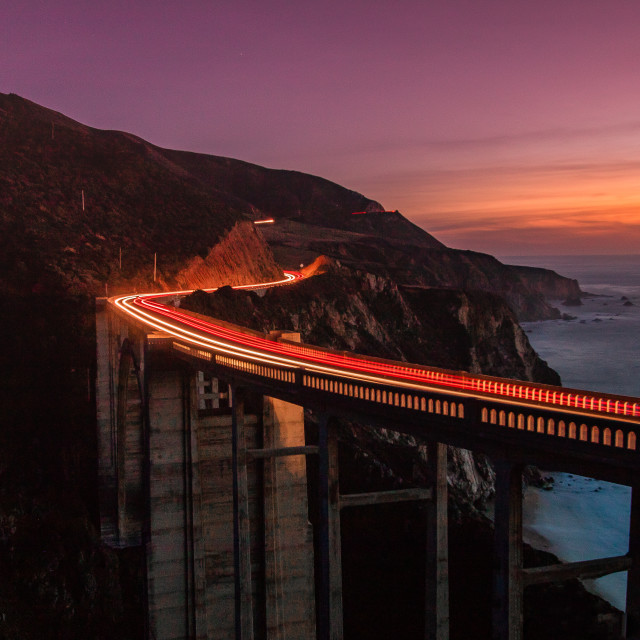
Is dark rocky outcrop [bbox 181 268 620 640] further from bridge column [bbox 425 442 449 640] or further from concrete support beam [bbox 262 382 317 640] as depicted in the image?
concrete support beam [bbox 262 382 317 640]

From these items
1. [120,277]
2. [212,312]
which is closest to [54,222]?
[120,277]

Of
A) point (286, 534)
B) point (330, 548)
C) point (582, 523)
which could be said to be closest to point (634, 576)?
point (330, 548)

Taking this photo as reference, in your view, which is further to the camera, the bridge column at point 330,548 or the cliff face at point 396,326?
the cliff face at point 396,326

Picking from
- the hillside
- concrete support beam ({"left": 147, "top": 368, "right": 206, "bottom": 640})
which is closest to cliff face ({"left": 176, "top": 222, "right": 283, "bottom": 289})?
the hillside

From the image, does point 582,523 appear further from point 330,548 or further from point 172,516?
point 330,548

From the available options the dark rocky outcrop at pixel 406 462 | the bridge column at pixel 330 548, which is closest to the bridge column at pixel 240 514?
the bridge column at pixel 330 548

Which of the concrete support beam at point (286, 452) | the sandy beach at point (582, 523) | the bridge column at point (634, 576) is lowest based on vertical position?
the sandy beach at point (582, 523)

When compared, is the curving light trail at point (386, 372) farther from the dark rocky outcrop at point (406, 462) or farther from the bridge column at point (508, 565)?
the dark rocky outcrop at point (406, 462)
